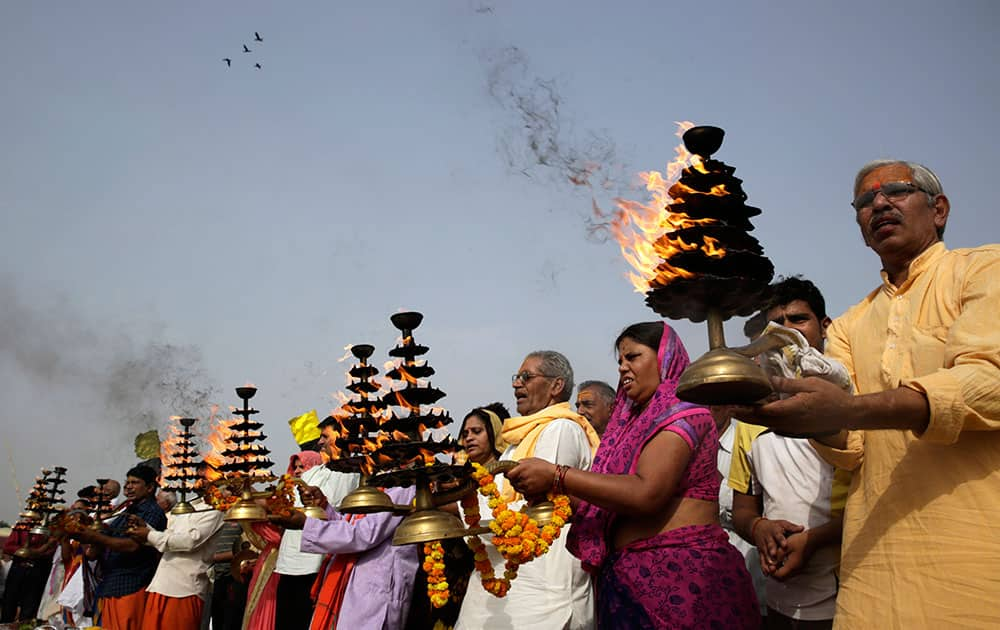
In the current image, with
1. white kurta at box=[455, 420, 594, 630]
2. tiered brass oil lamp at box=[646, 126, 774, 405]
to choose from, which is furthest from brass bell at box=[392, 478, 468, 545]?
tiered brass oil lamp at box=[646, 126, 774, 405]

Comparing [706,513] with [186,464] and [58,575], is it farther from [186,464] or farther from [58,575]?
[58,575]

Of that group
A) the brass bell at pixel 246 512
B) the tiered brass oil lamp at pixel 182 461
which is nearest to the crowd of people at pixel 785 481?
the brass bell at pixel 246 512

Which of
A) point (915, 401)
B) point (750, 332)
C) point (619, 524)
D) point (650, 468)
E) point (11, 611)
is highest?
point (750, 332)

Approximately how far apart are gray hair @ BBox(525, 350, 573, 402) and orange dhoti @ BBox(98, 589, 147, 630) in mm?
6349

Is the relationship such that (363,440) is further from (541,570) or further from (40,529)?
(40,529)

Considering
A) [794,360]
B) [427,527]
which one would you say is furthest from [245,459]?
[794,360]

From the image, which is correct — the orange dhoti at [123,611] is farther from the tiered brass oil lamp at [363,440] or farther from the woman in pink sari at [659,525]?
the woman in pink sari at [659,525]

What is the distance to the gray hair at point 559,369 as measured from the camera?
5.92m

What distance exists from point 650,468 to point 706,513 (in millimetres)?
420

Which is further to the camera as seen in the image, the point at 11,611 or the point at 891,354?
the point at 11,611

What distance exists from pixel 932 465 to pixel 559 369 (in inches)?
145

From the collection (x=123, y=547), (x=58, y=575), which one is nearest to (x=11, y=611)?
(x=58, y=575)

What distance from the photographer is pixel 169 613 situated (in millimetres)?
8914

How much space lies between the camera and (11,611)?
16.0 metres
